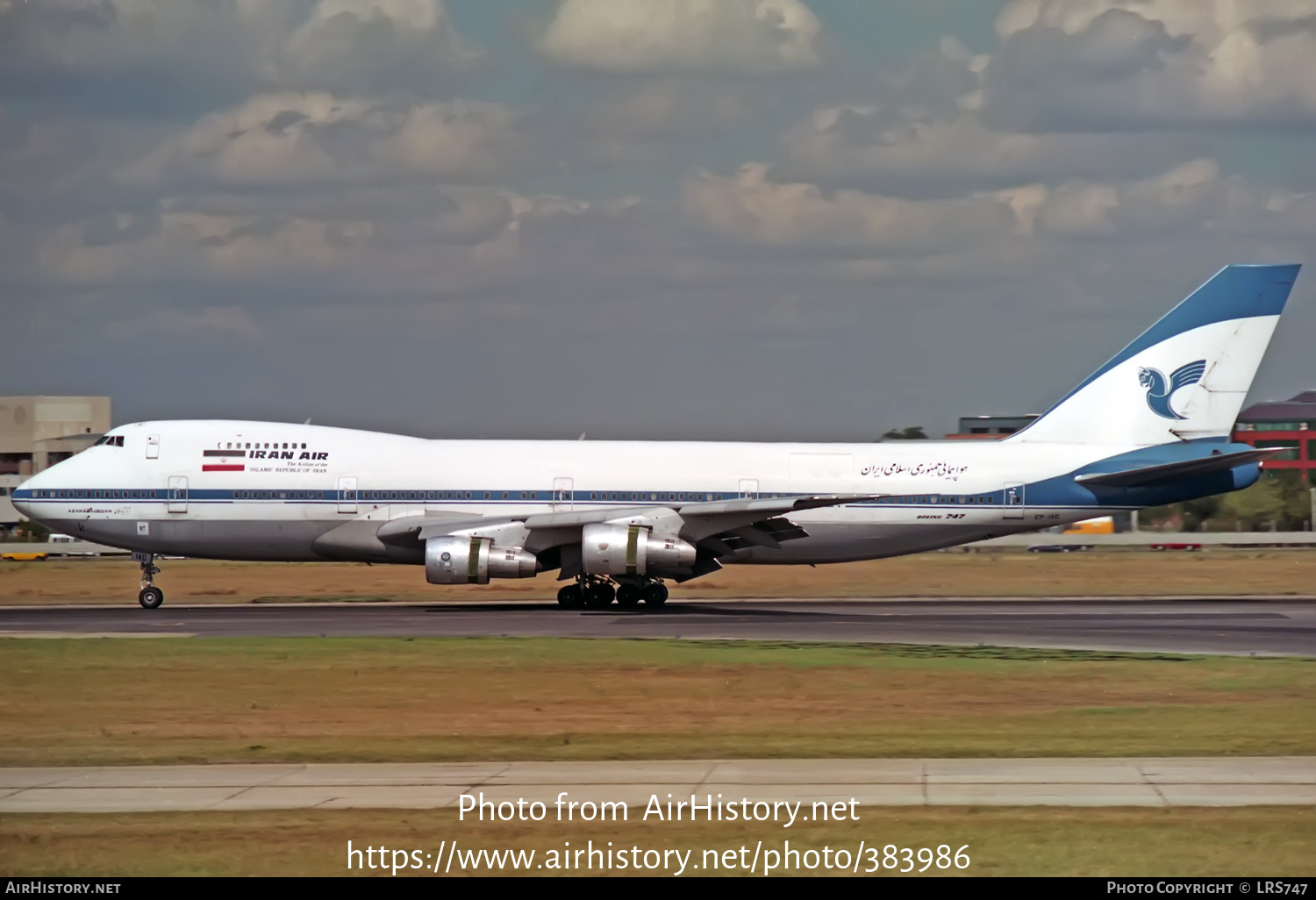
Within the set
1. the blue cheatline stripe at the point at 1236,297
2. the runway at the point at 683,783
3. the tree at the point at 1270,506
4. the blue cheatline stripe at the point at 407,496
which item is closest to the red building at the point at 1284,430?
the tree at the point at 1270,506

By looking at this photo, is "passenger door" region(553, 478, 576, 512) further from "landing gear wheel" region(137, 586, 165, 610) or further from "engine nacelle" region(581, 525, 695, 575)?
"landing gear wheel" region(137, 586, 165, 610)

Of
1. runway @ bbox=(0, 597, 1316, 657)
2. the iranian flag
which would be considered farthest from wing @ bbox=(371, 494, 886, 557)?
the iranian flag

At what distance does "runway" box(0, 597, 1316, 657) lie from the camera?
112ft

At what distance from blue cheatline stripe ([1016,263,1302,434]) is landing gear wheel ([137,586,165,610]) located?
1004 inches

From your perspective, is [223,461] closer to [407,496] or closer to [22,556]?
[407,496]

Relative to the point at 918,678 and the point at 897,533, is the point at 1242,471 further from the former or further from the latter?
the point at 918,678

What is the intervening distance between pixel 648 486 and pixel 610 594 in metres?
3.20

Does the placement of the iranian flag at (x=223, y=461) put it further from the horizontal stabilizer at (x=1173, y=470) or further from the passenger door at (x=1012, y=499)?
the horizontal stabilizer at (x=1173, y=470)

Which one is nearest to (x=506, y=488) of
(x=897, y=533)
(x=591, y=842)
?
(x=897, y=533)

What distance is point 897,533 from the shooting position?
4506 centimetres

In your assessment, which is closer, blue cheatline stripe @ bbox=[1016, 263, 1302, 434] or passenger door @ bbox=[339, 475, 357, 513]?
passenger door @ bbox=[339, 475, 357, 513]

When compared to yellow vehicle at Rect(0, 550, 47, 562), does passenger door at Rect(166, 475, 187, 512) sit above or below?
above

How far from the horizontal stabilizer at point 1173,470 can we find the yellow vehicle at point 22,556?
60289 mm

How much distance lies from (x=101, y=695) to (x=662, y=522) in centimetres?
1938
